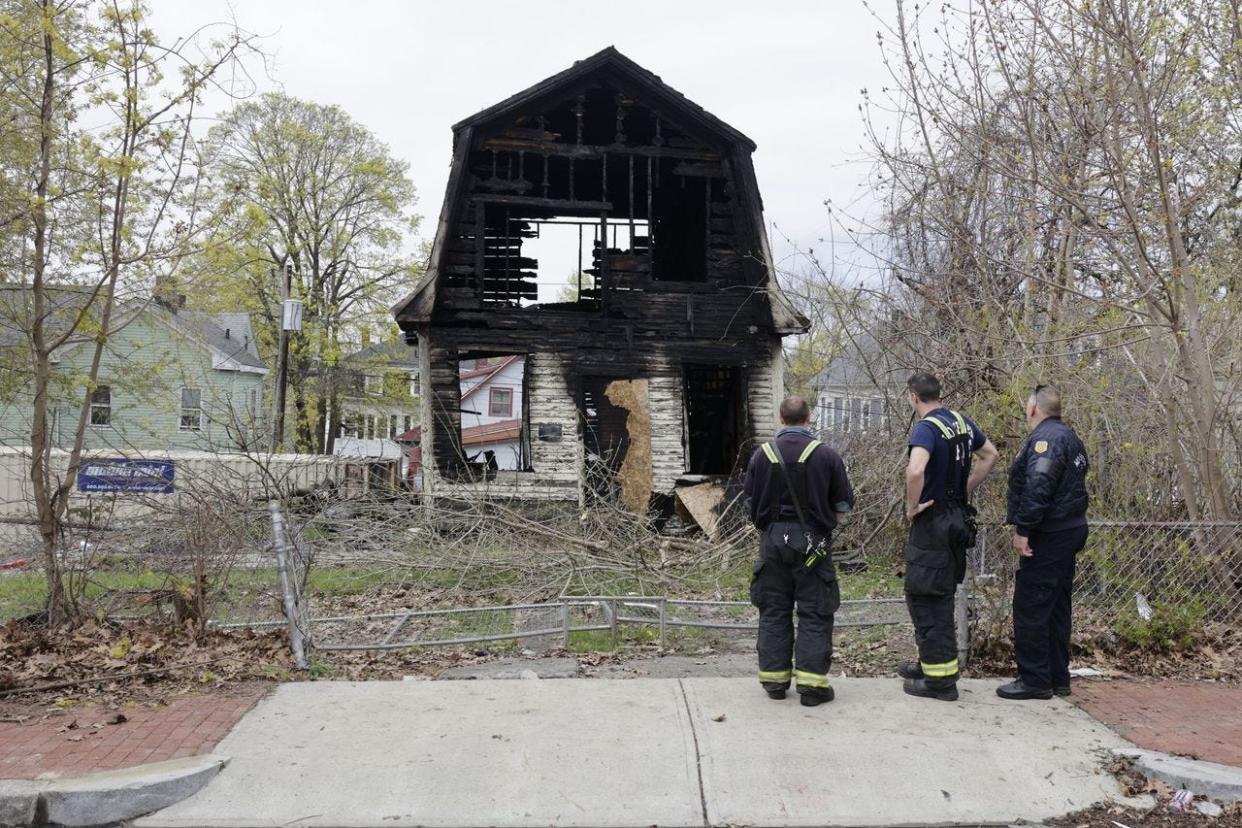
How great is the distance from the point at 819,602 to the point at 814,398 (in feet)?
61.5

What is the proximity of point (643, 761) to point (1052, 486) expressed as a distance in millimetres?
2761

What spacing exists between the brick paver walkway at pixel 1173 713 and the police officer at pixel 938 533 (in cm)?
87

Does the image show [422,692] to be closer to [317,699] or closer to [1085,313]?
[317,699]

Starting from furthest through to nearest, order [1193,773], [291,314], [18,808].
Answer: [291,314]
[1193,773]
[18,808]

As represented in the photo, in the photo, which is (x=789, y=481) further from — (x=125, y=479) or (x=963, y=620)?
(x=125, y=479)

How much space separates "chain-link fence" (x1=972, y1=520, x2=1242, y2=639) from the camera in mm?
6594

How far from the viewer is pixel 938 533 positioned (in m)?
5.54

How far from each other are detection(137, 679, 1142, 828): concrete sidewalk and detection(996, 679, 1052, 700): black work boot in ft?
0.26

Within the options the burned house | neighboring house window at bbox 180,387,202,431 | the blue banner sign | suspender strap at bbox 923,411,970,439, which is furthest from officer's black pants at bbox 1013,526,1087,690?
the burned house

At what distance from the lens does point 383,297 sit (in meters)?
35.5

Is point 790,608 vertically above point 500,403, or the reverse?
point 500,403

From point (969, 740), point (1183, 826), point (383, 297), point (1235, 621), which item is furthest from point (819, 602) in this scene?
point (383, 297)

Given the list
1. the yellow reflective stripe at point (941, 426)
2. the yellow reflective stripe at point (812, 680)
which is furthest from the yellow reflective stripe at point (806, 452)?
the yellow reflective stripe at point (812, 680)

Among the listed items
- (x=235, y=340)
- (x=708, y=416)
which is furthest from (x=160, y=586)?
(x=235, y=340)
